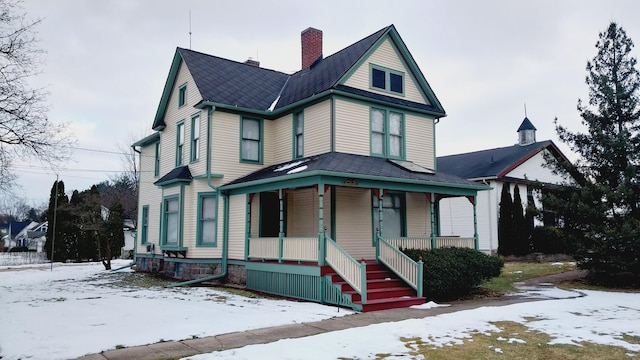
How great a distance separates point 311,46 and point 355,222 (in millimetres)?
8931

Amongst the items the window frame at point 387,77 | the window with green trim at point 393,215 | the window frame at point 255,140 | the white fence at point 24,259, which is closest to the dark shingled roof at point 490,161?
the window frame at point 387,77

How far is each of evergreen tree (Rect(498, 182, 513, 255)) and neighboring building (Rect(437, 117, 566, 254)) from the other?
22.9 inches

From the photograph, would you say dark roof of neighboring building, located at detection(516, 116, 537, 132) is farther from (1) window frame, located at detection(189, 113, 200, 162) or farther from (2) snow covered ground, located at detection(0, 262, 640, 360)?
(1) window frame, located at detection(189, 113, 200, 162)

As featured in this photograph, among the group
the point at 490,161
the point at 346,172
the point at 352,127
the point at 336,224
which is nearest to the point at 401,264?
the point at 336,224

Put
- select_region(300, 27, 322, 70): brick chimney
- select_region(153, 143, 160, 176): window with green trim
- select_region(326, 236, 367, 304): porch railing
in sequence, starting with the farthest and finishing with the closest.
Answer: select_region(153, 143, 160, 176): window with green trim < select_region(300, 27, 322, 70): brick chimney < select_region(326, 236, 367, 304): porch railing

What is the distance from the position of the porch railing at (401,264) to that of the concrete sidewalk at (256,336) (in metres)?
1.22

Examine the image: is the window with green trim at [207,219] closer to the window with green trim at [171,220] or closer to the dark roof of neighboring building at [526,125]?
the window with green trim at [171,220]

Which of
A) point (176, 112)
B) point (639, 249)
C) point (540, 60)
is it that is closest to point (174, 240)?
point (176, 112)

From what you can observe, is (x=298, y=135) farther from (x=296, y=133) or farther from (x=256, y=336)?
(x=256, y=336)

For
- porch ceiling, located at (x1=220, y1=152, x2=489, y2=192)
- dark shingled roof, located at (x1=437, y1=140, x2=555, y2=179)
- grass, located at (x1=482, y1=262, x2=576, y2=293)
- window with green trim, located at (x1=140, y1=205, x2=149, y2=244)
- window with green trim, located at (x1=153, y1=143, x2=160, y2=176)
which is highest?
dark shingled roof, located at (x1=437, y1=140, x2=555, y2=179)

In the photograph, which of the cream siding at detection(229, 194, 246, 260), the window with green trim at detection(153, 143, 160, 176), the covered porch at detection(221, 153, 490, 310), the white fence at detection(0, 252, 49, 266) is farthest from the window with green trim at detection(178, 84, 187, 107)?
the white fence at detection(0, 252, 49, 266)

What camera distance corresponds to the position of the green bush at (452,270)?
13.1 metres

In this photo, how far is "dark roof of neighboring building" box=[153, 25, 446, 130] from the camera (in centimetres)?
1681

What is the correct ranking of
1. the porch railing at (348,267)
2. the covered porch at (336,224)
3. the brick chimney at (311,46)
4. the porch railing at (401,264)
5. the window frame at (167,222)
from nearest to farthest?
the porch railing at (348,267), the covered porch at (336,224), the porch railing at (401,264), the window frame at (167,222), the brick chimney at (311,46)
